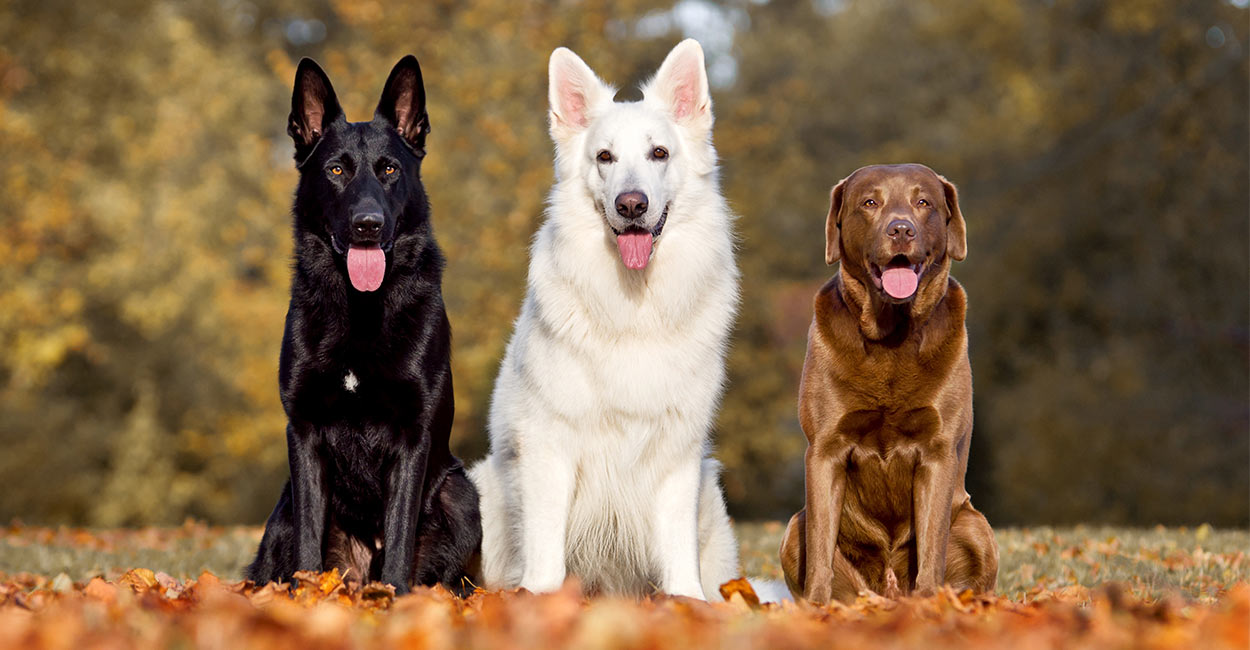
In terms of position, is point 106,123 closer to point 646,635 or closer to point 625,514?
point 625,514

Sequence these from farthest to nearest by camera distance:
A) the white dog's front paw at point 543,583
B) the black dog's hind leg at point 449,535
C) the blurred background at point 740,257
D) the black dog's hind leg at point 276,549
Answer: the blurred background at point 740,257 < the black dog's hind leg at point 449,535 < the black dog's hind leg at point 276,549 < the white dog's front paw at point 543,583

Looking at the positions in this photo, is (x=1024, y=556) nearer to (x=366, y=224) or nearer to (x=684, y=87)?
(x=684, y=87)

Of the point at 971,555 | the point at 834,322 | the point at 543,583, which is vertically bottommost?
the point at 543,583

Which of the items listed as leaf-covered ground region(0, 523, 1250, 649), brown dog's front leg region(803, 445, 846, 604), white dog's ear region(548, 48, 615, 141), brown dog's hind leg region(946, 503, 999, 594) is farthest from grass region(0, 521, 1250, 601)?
white dog's ear region(548, 48, 615, 141)

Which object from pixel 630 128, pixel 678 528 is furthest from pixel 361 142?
pixel 678 528

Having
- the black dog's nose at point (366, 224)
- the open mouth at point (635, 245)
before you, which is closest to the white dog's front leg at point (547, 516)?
the open mouth at point (635, 245)

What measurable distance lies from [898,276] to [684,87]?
4.09 ft

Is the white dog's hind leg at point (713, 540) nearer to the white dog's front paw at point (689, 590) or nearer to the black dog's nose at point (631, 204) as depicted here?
the white dog's front paw at point (689, 590)

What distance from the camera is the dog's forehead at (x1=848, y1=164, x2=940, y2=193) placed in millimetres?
4520

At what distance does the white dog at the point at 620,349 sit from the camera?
460 centimetres

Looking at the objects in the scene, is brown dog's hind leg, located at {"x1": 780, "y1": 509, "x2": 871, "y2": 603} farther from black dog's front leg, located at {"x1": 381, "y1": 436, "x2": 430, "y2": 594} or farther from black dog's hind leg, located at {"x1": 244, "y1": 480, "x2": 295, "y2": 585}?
black dog's hind leg, located at {"x1": 244, "y1": 480, "x2": 295, "y2": 585}

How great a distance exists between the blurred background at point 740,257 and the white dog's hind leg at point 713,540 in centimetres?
815

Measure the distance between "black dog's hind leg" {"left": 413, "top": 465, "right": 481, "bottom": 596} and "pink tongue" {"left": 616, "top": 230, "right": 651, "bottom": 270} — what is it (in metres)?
1.24

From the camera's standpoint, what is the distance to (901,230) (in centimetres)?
434
